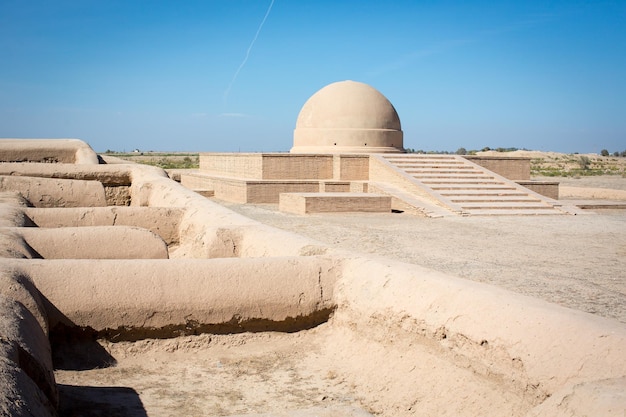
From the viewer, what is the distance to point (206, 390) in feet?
9.39

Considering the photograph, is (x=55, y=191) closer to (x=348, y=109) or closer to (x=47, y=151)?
(x=47, y=151)

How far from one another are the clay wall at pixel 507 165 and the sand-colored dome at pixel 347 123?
8.90 ft

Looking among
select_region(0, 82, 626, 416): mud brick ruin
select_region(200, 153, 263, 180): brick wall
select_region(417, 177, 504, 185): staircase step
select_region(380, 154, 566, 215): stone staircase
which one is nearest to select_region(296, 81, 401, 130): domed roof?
select_region(380, 154, 566, 215): stone staircase

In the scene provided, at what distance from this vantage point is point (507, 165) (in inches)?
714

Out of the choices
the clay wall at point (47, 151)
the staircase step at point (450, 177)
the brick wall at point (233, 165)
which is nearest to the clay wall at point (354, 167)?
the staircase step at point (450, 177)

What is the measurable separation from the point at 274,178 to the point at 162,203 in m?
9.26

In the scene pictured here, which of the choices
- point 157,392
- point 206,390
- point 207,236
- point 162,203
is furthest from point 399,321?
point 162,203

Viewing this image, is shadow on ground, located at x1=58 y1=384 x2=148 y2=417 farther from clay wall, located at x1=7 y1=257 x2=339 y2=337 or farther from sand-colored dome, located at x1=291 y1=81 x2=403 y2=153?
sand-colored dome, located at x1=291 y1=81 x2=403 y2=153

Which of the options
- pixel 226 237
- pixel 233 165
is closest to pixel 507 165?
pixel 233 165

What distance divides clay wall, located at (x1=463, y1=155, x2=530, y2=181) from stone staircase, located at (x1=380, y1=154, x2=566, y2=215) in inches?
31.0

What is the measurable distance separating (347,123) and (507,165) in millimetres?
4687

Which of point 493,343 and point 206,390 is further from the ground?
point 493,343

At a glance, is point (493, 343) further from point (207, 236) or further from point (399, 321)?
point (207, 236)

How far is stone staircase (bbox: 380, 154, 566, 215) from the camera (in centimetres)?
1378
